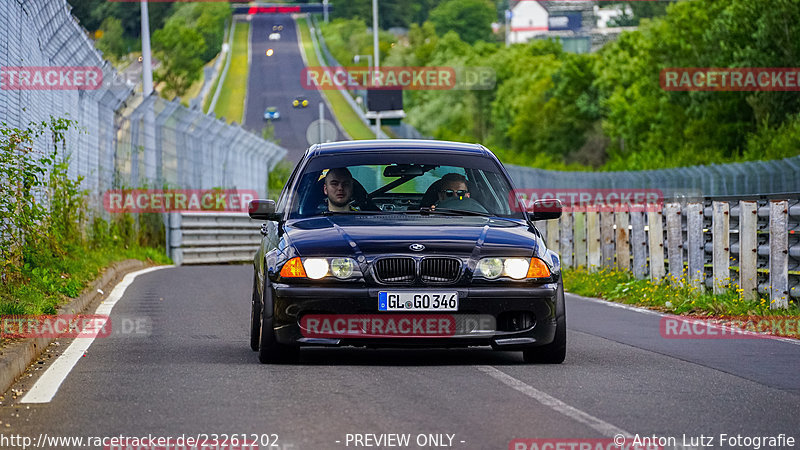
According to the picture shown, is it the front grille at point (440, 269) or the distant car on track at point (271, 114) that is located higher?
the distant car on track at point (271, 114)

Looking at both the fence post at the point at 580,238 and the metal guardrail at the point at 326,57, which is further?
the metal guardrail at the point at 326,57

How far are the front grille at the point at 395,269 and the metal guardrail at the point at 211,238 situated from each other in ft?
70.1

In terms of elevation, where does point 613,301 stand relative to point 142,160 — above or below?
below

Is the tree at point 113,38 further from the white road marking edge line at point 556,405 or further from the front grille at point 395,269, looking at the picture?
the white road marking edge line at point 556,405

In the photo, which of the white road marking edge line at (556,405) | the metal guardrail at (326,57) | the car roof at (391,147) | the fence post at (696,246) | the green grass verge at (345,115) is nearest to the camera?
the white road marking edge line at (556,405)

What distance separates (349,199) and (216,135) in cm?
2661

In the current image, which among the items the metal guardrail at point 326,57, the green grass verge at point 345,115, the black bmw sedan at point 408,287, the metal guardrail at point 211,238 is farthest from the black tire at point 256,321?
the green grass verge at point 345,115

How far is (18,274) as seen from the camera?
575 inches

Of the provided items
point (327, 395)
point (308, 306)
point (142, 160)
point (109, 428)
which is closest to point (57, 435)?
point (109, 428)

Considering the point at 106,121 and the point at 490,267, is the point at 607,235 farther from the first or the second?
the point at 490,267

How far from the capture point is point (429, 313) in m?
9.48

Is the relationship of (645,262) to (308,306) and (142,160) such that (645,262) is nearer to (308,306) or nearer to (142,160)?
(308,306)

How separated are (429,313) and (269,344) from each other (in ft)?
3.59

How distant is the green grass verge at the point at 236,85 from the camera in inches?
4726
